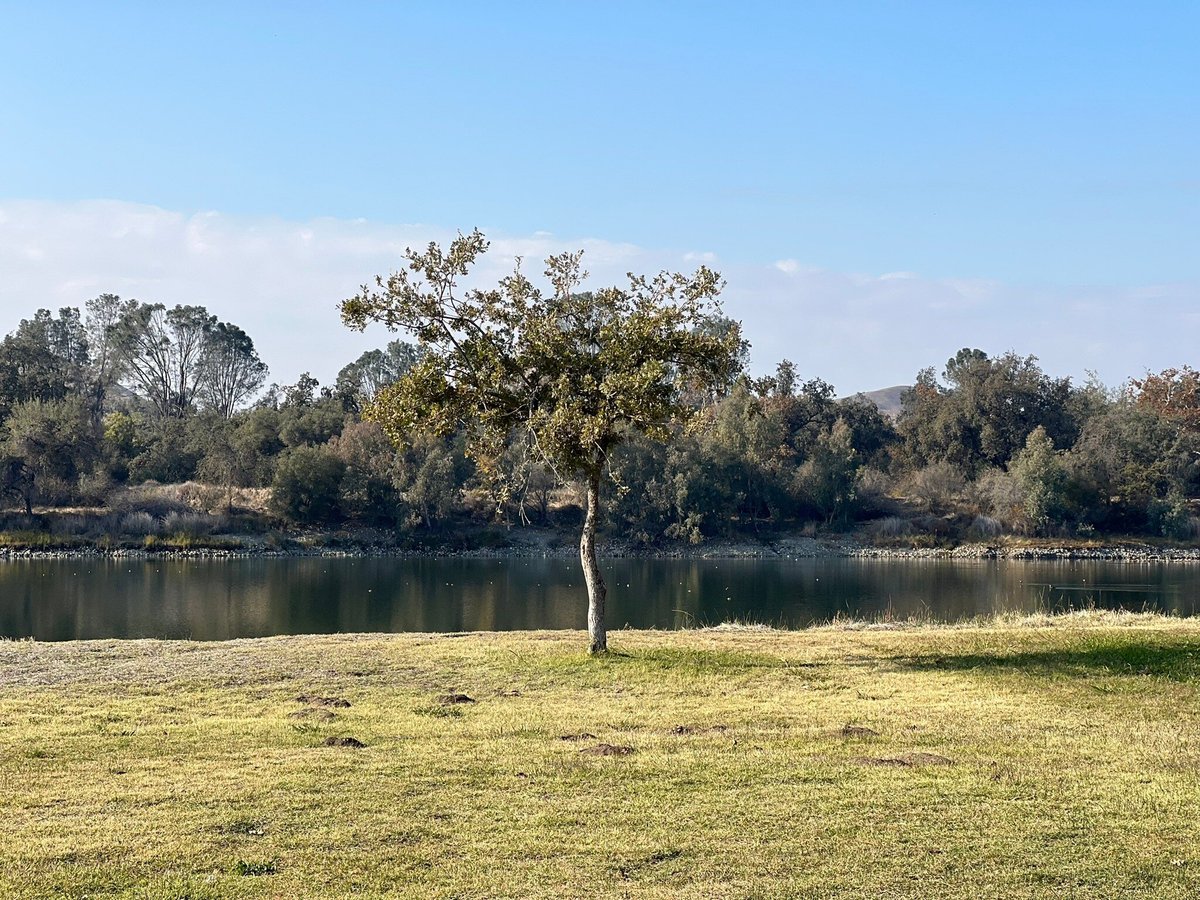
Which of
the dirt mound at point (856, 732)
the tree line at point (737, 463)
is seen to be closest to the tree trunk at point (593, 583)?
the dirt mound at point (856, 732)

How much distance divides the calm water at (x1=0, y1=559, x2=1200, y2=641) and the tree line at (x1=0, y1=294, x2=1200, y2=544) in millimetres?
10947

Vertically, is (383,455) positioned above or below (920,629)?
above

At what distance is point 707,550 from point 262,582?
138ft

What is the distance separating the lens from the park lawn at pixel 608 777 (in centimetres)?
845

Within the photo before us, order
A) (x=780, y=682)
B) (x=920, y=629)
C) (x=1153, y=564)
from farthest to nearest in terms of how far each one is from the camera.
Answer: (x=1153, y=564) < (x=920, y=629) < (x=780, y=682)

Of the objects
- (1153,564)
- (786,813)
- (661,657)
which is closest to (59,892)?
(786,813)

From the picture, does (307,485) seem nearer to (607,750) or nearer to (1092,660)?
(1092,660)

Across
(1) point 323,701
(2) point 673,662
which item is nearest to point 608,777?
(1) point 323,701

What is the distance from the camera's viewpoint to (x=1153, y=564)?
78.4 metres

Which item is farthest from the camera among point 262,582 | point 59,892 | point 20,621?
point 262,582

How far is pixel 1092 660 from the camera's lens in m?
19.3

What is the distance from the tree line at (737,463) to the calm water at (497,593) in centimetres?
1095

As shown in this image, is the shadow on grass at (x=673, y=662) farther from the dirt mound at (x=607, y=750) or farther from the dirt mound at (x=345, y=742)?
the dirt mound at (x=345, y=742)

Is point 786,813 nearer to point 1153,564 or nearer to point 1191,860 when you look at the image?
point 1191,860
